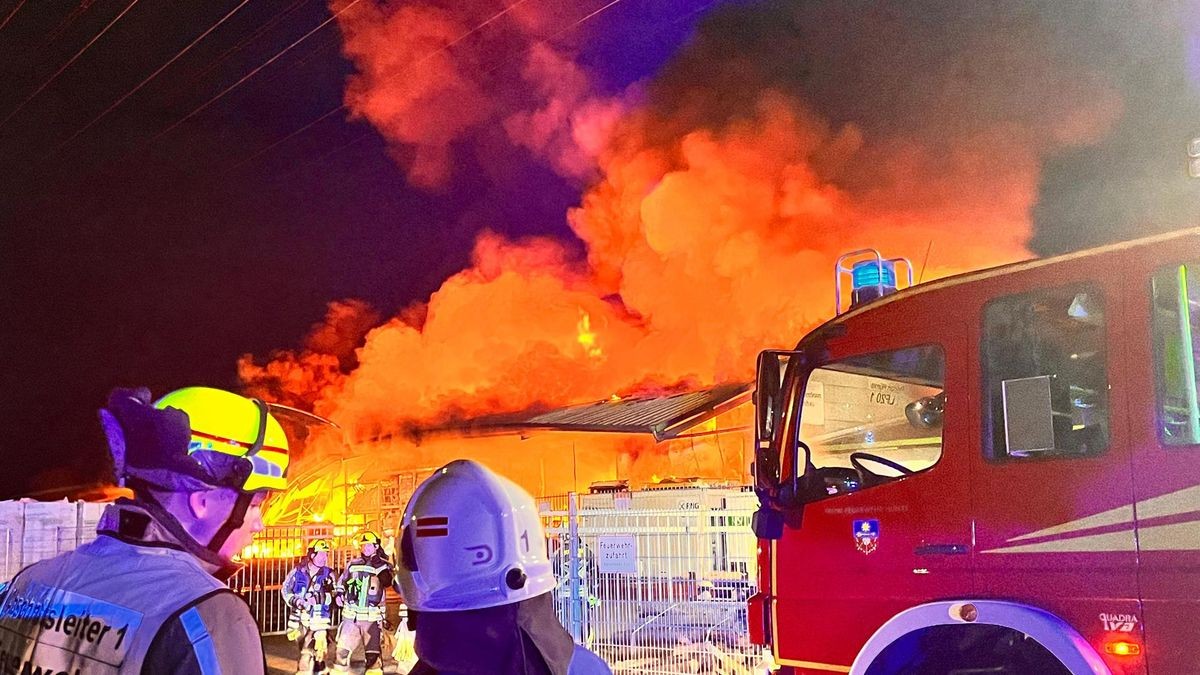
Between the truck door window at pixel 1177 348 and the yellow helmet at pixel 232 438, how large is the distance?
3539mm

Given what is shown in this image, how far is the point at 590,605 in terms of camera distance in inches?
420

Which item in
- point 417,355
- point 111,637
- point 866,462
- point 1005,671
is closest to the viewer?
point 111,637

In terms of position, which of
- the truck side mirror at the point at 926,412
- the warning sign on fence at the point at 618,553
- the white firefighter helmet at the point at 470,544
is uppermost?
the truck side mirror at the point at 926,412

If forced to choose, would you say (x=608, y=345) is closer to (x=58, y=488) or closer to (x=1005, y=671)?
(x=58, y=488)

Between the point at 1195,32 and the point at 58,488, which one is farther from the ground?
the point at 1195,32

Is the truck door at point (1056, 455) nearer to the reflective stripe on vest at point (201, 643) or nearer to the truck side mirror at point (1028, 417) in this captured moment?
the truck side mirror at point (1028, 417)

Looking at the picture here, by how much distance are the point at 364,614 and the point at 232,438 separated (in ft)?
31.3

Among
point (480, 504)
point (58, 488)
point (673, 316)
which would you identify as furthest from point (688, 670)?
point (58, 488)

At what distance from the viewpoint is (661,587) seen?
9953 millimetres

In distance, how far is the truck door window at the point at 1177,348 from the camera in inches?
155

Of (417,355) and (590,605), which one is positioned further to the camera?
(417,355)

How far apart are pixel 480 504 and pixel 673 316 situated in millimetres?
29971

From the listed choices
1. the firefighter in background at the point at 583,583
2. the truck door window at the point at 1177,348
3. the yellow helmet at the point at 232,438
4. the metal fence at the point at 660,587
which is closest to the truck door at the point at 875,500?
the truck door window at the point at 1177,348

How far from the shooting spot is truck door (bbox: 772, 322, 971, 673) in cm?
456
